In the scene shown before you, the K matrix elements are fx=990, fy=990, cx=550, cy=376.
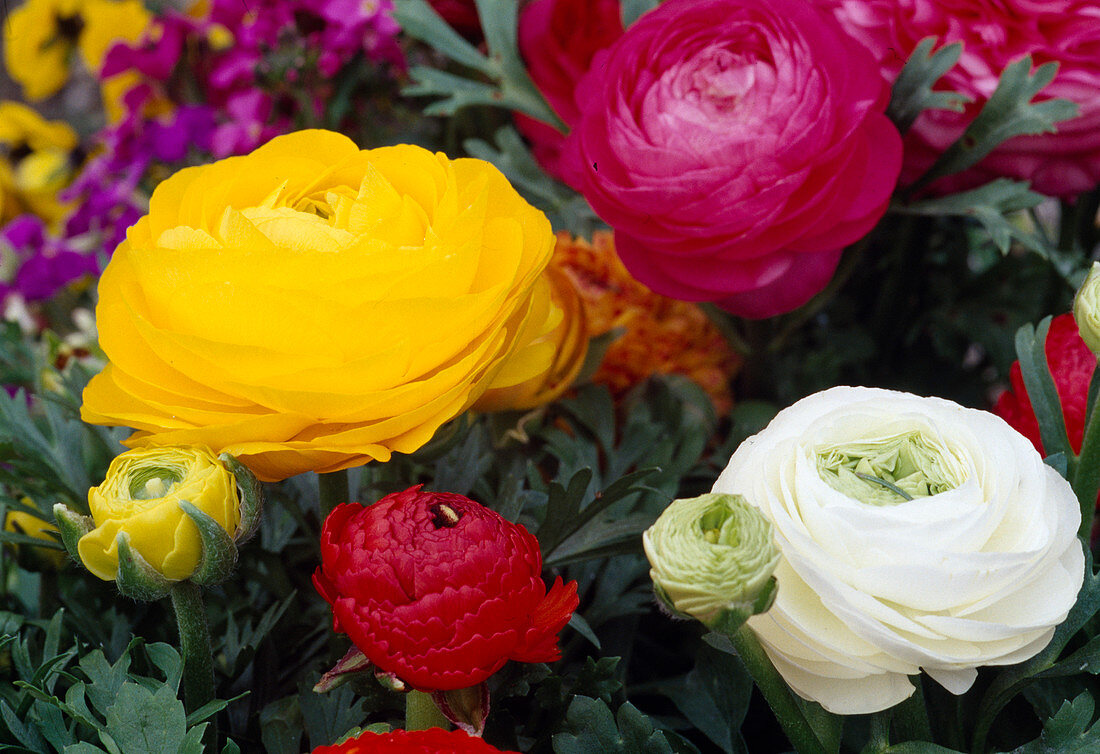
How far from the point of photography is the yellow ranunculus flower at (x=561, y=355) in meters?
0.50

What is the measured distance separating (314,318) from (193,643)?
130 mm

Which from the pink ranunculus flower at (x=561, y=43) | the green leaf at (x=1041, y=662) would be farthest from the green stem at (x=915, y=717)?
the pink ranunculus flower at (x=561, y=43)

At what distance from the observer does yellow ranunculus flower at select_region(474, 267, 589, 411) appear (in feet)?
1.63

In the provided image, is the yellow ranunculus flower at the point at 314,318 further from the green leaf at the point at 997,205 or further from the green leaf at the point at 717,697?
the green leaf at the point at 997,205

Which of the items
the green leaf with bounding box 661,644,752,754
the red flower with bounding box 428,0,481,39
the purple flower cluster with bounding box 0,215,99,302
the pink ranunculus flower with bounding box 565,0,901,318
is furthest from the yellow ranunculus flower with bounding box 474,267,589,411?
the purple flower cluster with bounding box 0,215,99,302

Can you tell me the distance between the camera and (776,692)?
0.31m

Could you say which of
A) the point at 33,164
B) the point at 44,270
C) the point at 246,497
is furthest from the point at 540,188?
the point at 33,164

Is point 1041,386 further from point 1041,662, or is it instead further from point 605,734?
point 605,734

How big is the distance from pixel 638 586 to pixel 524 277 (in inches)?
7.8

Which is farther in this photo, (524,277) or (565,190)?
(565,190)

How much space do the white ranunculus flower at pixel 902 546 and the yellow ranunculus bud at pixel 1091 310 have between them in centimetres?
4

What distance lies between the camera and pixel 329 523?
1.06ft

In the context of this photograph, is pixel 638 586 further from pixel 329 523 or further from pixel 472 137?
pixel 472 137

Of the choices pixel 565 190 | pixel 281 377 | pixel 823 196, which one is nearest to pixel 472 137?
pixel 565 190
